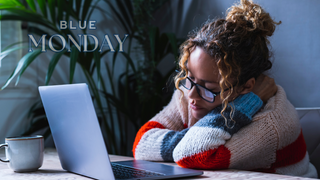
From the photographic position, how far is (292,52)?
→ 1367mm

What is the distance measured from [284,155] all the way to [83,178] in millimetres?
630

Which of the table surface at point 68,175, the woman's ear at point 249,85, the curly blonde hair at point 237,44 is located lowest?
the table surface at point 68,175

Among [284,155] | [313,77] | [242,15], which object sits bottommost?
[284,155]

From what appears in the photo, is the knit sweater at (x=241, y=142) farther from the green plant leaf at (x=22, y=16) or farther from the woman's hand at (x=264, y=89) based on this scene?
the green plant leaf at (x=22, y=16)

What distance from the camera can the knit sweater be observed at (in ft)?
2.72

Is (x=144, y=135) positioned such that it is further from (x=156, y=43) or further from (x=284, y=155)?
(x=156, y=43)

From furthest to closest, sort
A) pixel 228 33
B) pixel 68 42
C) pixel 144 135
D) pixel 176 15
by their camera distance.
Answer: pixel 176 15 < pixel 68 42 < pixel 144 135 < pixel 228 33

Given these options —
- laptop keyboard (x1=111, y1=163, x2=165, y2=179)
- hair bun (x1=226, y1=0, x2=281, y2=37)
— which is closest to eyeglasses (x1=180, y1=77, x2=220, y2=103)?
hair bun (x1=226, y1=0, x2=281, y2=37)

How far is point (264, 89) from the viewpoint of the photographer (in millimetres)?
1027

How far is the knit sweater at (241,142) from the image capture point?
83 centimetres

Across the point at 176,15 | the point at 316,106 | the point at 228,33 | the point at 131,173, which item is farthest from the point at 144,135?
the point at 176,15

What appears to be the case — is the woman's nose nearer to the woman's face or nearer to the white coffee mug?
the woman's face

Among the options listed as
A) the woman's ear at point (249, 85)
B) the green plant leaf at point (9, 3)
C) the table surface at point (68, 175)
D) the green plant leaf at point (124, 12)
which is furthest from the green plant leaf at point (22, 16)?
the woman's ear at point (249, 85)

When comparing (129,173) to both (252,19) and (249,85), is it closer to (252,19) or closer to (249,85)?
(249,85)
